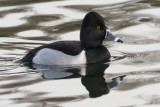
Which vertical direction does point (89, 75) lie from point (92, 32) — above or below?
below

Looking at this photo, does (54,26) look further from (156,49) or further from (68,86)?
(68,86)

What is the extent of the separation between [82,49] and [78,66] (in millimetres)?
346

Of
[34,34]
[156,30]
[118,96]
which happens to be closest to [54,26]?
[34,34]

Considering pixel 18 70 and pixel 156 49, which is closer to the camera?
pixel 18 70

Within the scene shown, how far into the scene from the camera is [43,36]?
11.2 meters

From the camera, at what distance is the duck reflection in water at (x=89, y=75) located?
26.0 feet

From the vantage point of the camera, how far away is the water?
7434 millimetres

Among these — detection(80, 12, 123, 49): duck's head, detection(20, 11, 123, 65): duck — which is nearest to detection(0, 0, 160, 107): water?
detection(20, 11, 123, 65): duck

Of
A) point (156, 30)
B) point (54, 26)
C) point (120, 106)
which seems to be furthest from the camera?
point (54, 26)

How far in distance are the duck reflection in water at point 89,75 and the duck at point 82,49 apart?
5.6 inches

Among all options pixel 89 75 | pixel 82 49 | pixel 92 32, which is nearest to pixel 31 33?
pixel 92 32

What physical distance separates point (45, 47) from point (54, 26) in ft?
8.27

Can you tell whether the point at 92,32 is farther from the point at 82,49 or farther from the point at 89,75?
the point at 89,75

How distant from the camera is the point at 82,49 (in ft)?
30.9
